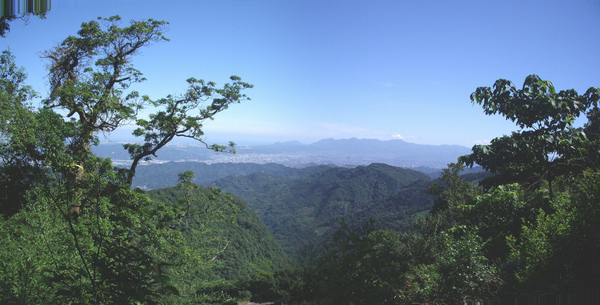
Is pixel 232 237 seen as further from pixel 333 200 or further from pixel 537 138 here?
pixel 333 200

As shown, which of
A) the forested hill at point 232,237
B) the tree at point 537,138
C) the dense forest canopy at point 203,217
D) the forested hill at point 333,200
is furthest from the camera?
the forested hill at point 333,200

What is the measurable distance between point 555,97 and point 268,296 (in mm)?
27245

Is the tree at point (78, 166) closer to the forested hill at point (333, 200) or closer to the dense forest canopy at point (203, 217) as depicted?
the dense forest canopy at point (203, 217)

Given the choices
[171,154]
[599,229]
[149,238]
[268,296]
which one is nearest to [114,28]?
[149,238]

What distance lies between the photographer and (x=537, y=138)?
3.77 metres

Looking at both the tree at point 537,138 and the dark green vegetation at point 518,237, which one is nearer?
the dark green vegetation at point 518,237

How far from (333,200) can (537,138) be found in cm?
11859

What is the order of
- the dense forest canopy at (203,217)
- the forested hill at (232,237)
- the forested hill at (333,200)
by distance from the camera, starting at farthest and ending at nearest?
the forested hill at (333,200), the forested hill at (232,237), the dense forest canopy at (203,217)

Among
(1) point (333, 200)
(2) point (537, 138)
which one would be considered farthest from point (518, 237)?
(1) point (333, 200)

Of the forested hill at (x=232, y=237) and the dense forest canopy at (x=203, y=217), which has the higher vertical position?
the dense forest canopy at (x=203, y=217)

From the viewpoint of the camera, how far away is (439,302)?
317cm

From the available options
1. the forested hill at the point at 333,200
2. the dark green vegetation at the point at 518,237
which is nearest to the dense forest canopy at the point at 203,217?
the dark green vegetation at the point at 518,237

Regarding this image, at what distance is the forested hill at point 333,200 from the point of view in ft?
269

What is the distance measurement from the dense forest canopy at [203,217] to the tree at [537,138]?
2cm
